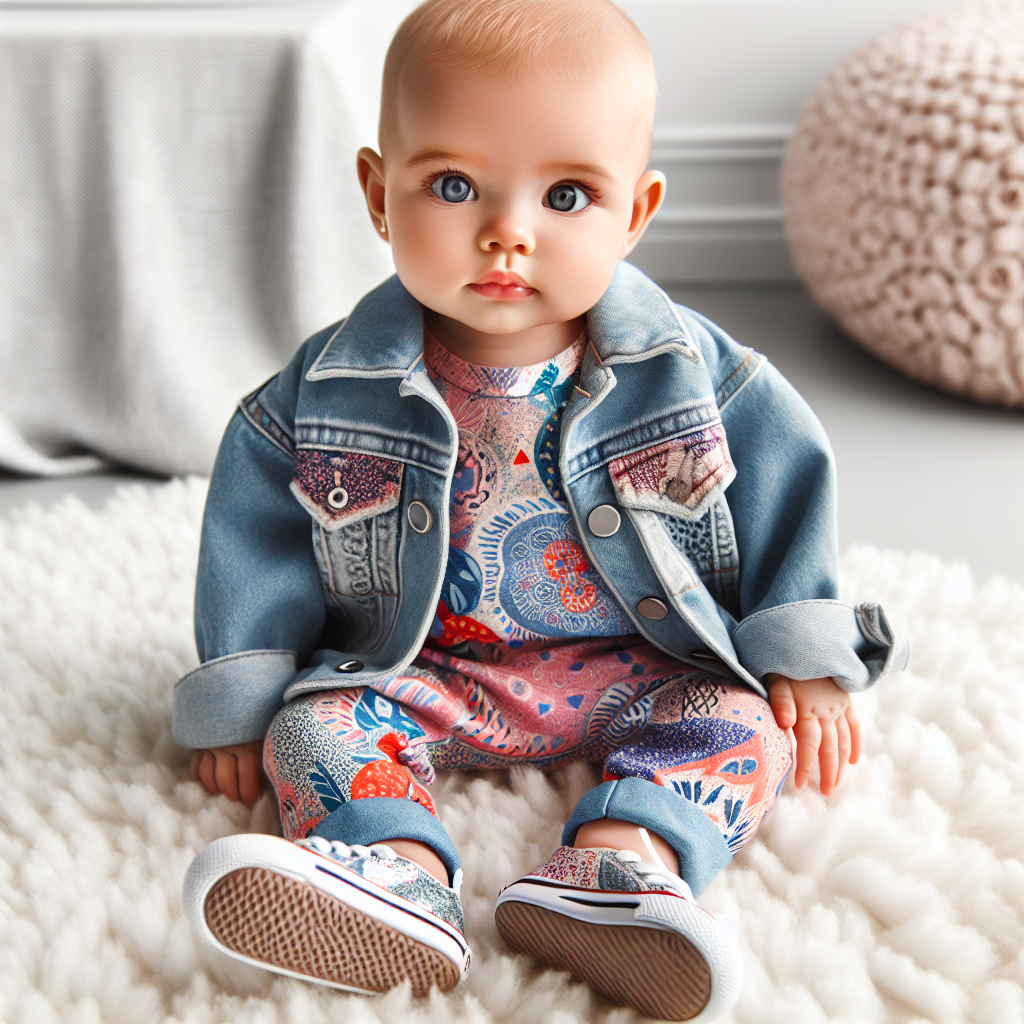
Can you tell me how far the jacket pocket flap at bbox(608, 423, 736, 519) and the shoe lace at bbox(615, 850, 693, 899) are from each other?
25 cm

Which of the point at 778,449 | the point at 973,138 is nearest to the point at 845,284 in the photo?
the point at 973,138

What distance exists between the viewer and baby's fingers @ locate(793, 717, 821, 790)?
2.62 feet

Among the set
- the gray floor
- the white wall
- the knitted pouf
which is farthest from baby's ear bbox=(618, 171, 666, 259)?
the white wall

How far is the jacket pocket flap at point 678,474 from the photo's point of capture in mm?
787

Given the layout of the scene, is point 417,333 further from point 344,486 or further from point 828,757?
point 828,757

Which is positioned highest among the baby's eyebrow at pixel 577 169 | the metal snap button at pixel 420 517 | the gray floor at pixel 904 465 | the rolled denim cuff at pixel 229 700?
the baby's eyebrow at pixel 577 169

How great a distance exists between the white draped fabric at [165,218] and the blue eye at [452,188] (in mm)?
741

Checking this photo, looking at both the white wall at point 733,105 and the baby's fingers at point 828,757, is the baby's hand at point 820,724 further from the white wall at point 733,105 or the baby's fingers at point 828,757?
the white wall at point 733,105

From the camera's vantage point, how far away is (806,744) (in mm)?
800

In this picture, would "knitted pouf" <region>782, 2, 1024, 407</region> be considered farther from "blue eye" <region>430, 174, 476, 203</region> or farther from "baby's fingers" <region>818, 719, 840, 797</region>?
"blue eye" <region>430, 174, 476, 203</region>

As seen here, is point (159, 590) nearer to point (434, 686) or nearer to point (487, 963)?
point (434, 686)

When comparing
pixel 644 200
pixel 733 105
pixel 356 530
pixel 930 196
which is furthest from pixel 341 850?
pixel 733 105

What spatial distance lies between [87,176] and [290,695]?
2.85 feet

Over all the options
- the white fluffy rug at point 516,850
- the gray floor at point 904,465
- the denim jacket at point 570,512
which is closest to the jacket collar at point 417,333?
the denim jacket at point 570,512
